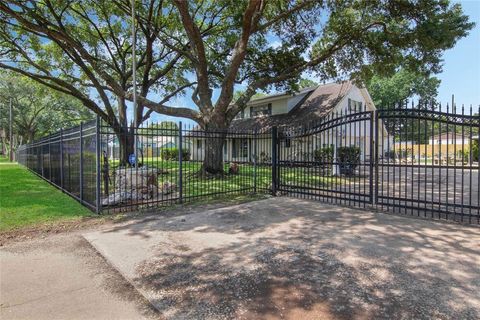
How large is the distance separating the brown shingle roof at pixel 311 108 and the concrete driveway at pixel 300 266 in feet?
52.5

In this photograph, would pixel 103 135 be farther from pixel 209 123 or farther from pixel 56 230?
pixel 209 123

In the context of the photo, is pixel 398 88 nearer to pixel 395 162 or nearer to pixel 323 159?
pixel 323 159

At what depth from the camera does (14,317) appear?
2912 mm

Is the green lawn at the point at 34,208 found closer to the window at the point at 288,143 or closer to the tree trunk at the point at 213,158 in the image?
the tree trunk at the point at 213,158

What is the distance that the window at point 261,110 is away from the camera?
2719 cm

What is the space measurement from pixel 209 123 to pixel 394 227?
935 centimetres

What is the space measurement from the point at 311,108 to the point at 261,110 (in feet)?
19.1

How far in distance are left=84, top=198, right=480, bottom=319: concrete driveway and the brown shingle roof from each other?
52.5ft

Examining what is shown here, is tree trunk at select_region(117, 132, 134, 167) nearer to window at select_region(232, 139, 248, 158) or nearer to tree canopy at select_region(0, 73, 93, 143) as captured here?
window at select_region(232, 139, 248, 158)

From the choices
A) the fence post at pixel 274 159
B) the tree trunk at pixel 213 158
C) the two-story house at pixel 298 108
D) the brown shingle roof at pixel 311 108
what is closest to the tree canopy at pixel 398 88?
the two-story house at pixel 298 108

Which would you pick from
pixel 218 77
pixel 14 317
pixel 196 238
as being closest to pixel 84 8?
pixel 218 77

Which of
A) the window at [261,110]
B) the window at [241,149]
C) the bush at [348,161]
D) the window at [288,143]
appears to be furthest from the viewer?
the window at [261,110]

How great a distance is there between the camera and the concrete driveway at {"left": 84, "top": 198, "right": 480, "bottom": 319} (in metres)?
3.02

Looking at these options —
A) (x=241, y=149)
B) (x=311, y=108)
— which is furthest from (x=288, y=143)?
(x=311, y=108)
